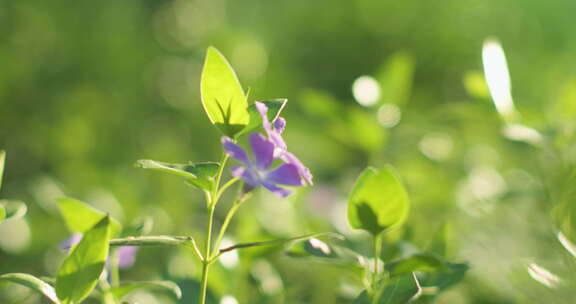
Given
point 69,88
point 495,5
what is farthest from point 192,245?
point 495,5

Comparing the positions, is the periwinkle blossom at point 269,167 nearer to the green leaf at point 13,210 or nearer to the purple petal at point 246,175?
the purple petal at point 246,175

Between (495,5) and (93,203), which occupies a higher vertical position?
(495,5)

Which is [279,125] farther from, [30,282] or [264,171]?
[30,282]

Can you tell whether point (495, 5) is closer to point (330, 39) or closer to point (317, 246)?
point (330, 39)

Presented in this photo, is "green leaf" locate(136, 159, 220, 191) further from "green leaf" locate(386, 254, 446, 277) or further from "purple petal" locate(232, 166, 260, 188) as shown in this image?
"green leaf" locate(386, 254, 446, 277)

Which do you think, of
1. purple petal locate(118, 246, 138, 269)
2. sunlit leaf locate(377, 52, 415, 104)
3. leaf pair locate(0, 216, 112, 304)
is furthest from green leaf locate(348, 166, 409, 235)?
sunlit leaf locate(377, 52, 415, 104)

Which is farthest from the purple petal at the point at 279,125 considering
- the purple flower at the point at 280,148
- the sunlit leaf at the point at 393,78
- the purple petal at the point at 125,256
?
the sunlit leaf at the point at 393,78
